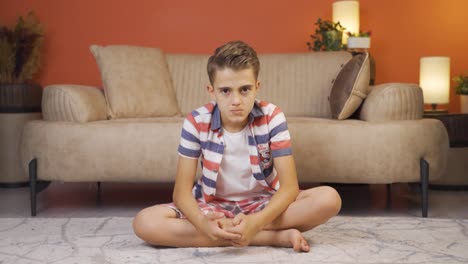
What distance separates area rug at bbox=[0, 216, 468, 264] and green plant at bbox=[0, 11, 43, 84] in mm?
1863

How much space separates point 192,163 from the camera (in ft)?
6.19

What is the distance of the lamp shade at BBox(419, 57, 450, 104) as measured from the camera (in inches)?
154

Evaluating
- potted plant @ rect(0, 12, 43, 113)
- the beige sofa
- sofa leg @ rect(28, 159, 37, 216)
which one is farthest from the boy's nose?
potted plant @ rect(0, 12, 43, 113)

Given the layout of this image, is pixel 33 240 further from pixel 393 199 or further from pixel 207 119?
pixel 393 199

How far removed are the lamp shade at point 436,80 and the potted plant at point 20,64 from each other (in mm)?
2686

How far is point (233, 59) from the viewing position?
1.76 meters

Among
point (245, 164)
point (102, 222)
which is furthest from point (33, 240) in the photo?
point (245, 164)

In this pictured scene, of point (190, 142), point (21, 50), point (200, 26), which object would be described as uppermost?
point (200, 26)

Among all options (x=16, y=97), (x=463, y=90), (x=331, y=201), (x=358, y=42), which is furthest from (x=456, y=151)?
(x=16, y=97)

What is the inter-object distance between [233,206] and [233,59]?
0.52 metres

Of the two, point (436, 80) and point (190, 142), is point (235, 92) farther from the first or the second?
point (436, 80)

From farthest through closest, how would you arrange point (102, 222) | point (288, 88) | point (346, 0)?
point (346, 0), point (288, 88), point (102, 222)

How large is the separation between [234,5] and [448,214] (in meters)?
2.45

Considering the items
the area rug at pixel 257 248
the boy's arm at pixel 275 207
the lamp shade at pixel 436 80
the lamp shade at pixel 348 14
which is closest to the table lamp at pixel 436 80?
the lamp shade at pixel 436 80
